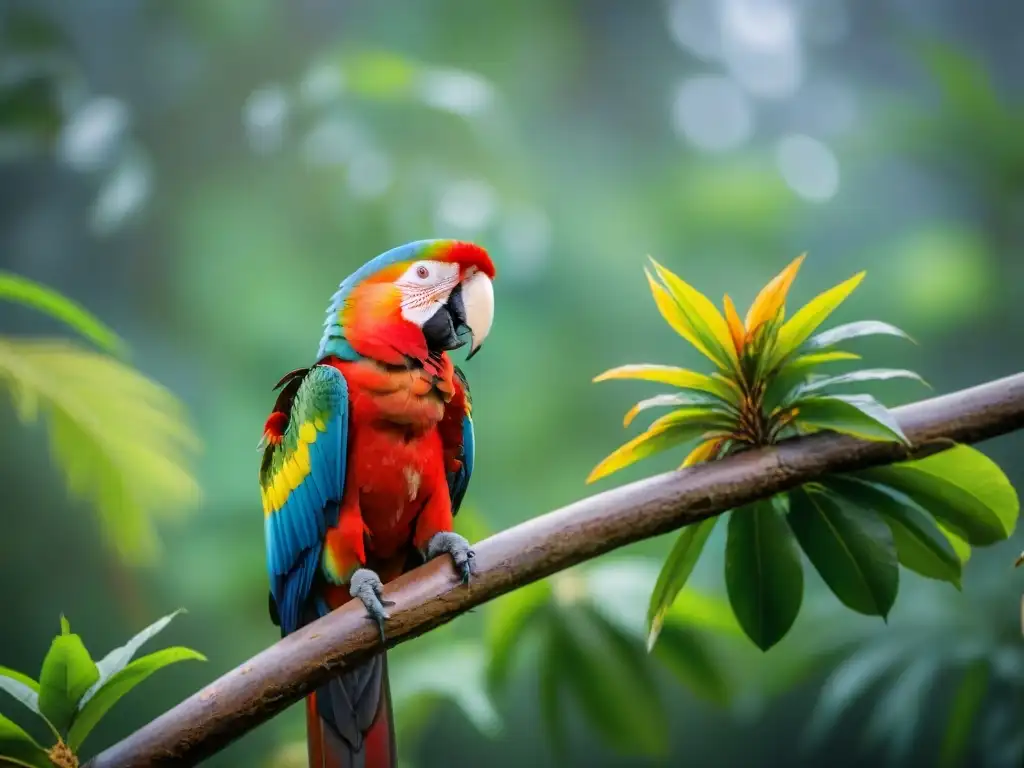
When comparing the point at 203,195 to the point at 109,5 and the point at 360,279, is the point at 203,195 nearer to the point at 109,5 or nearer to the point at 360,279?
the point at 109,5

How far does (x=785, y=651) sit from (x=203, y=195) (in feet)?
5.97

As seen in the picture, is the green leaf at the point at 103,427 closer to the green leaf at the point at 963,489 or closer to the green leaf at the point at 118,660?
the green leaf at the point at 118,660

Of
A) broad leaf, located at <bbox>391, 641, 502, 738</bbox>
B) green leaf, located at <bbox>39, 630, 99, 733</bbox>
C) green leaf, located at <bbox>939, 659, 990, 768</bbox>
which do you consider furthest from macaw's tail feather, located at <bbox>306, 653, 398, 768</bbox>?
green leaf, located at <bbox>939, 659, 990, 768</bbox>

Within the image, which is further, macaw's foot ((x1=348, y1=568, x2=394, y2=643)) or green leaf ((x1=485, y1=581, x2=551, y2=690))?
green leaf ((x1=485, y1=581, x2=551, y2=690))

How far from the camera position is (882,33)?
2432 mm

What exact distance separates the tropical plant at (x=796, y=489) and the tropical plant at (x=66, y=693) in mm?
524

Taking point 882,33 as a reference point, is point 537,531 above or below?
below

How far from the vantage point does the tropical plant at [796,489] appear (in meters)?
0.94

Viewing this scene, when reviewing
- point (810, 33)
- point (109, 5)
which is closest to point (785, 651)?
point (810, 33)

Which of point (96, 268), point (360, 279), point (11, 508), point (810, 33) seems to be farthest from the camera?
point (810, 33)

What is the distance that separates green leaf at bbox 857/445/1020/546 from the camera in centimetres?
96

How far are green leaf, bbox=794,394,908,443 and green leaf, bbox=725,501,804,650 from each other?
0.48 ft

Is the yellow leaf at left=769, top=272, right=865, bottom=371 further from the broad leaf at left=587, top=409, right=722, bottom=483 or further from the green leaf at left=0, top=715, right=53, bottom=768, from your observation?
the green leaf at left=0, top=715, right=53, bottom=768

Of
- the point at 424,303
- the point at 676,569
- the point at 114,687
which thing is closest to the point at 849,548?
the point at 676,569
